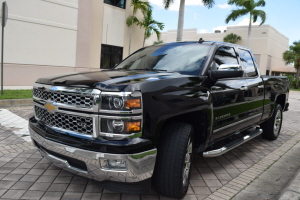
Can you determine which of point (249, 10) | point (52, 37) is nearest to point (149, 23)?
point (52, 37)

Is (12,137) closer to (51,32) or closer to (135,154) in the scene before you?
(135,154)

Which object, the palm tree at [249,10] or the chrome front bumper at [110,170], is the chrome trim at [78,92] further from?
the palm tree at [249,10]

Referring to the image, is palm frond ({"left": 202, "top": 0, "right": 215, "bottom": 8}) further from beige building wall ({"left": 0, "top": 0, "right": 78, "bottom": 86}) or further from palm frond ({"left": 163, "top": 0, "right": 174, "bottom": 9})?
beige building wall ({"left": 0, "top": 0, "right": 78, "bottom": 86})

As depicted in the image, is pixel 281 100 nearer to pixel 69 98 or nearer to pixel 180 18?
pixel 69 98

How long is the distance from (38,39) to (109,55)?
4870 millimetres

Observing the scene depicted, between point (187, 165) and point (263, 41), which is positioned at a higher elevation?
point (263, 41)

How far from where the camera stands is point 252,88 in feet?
14.4

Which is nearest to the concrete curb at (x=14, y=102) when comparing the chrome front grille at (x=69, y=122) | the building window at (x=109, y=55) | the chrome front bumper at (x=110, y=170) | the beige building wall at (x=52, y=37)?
the beige building wall at (x=52, y=37)

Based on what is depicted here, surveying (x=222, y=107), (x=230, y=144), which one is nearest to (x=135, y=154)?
(x=222, y=107)

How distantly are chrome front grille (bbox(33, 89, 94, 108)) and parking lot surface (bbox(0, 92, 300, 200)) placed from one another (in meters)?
0.83

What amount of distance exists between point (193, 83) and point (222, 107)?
669 mm

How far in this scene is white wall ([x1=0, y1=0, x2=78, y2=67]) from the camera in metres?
11.7

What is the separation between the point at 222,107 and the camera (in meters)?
3.52

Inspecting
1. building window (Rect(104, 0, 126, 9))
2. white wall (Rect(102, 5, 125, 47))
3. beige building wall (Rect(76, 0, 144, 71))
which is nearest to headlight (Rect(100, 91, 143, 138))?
beige building wall (Rect(76, 0, 144, 71))
